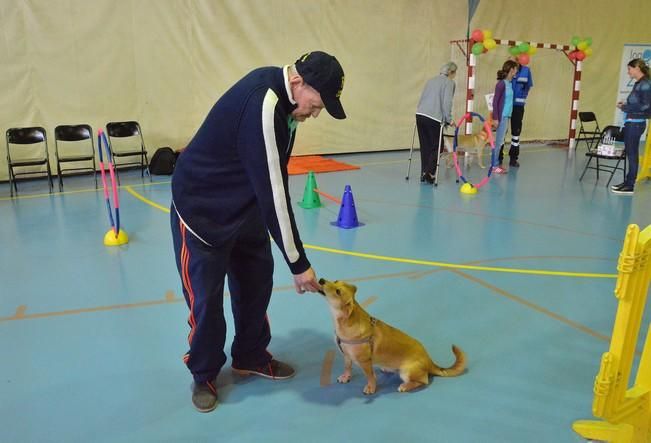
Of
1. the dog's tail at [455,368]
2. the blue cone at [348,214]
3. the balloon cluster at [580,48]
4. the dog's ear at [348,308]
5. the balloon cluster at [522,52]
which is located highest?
the balloon cluster at [580,48]

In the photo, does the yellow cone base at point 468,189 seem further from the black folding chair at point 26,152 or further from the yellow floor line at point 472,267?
the black folding chair at point 26,152

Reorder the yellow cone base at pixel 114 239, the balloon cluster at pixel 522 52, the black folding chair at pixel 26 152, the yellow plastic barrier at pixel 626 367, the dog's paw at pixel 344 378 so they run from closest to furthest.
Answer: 1. the yellow plastic barrier at pixel 626 367
2. the dog's paw at pixel 344 378
3. the yellow cone base at pixel 114 239
4. the black folding chair at pixel 26 152
5. the balloon cluster at pixel 522 52

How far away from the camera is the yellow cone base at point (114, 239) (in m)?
5.18

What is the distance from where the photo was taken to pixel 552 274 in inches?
175

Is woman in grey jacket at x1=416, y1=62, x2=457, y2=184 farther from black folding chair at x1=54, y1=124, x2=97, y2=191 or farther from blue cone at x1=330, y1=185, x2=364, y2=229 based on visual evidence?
black folding chair at x1=54, y1=124, x2=97, y2=191

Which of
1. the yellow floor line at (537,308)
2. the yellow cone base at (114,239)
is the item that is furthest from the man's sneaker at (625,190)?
the yellow cone base at (114,239)

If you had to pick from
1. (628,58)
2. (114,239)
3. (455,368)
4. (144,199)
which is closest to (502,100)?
(144,199)

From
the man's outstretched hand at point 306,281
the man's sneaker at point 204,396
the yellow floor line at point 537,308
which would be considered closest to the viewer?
the man's outstretched hand at point 306,281

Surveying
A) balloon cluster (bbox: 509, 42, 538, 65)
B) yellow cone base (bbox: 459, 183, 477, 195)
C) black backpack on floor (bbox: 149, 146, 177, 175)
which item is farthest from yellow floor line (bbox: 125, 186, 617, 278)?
balloon cluster (bbox: 509, 42, 538, 65)

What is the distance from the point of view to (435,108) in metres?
7.77

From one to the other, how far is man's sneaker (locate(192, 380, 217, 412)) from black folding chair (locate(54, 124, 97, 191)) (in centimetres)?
642

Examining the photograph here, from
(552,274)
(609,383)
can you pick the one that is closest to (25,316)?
(609,383)

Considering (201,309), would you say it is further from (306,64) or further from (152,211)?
(152,211)

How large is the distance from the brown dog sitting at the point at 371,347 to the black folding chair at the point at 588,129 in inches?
463
